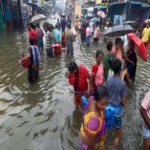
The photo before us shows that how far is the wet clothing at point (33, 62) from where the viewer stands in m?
5.28

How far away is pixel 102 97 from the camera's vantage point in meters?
1.85

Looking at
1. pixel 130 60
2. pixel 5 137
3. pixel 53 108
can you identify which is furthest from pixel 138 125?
pixel 5 137

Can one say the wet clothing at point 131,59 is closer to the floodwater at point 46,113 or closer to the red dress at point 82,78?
the floodwater at point 46,113

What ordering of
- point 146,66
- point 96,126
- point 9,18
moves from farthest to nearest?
point 9,18 → point 146,66 → point 96,126

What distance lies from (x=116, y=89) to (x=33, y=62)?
3432 millimetres

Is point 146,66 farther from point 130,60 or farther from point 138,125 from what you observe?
point 138,125

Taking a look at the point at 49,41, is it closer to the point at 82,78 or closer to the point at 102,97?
the point at 82,78

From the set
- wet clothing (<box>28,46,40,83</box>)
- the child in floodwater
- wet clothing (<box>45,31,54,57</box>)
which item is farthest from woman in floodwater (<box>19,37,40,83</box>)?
the child in floodwater

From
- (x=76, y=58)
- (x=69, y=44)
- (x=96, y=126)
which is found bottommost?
(x=76, y=58)

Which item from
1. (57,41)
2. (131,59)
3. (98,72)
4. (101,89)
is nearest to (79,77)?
(98,72)

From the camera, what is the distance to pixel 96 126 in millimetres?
1789

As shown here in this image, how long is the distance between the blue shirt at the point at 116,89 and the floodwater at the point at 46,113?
103 centimetres

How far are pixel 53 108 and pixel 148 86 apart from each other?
129 inches

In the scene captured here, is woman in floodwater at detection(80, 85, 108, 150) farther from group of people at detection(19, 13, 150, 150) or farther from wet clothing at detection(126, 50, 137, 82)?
wet clothing at detection(126, 50, 137, 82)
